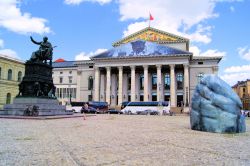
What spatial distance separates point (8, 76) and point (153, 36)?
40.0m

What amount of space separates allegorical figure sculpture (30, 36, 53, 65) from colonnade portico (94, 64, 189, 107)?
41847mm

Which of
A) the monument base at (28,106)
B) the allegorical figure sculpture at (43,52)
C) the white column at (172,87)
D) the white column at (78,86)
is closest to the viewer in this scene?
the monument base at (28,106)

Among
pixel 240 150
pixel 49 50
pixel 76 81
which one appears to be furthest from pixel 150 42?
pixel 240 150

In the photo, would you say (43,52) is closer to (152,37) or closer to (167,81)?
(167,81)

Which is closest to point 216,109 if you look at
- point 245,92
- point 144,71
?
point 144,71

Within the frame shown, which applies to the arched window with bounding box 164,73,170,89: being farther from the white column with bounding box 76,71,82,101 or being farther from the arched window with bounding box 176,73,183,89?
the white column with bounding box 76,71,82,101

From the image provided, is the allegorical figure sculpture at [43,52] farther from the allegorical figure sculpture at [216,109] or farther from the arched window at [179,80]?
the arched window at [179,80]

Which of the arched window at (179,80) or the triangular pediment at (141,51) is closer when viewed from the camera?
the triangular pediment at (141,51)

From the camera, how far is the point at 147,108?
56594 millimetres

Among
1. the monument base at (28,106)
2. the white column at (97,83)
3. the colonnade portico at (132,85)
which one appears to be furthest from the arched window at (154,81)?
the monument base at (28,106)

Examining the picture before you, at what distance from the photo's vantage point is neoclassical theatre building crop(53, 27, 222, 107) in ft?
214

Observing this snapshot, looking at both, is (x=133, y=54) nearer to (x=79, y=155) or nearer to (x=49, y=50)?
(x=49, y=50)

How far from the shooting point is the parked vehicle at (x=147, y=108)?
55.3 m

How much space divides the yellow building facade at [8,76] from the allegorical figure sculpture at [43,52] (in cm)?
3246
